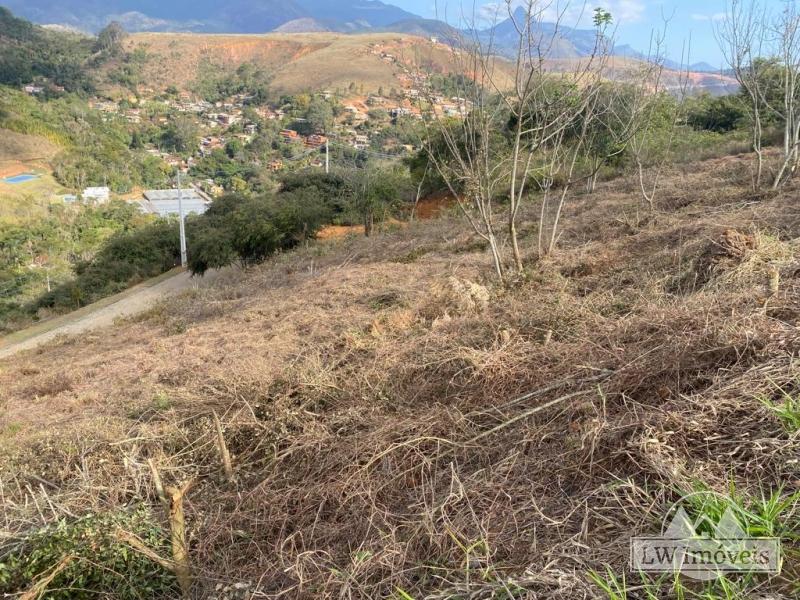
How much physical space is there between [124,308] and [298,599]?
1616cm

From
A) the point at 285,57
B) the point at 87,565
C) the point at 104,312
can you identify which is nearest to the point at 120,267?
the point at 104,312

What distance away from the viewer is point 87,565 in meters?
2.02

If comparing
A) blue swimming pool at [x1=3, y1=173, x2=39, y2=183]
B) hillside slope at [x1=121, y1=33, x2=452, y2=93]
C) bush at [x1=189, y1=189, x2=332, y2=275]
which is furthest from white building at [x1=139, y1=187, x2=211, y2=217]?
hillside slope at [x1=121, y1=33, x2=452, y2=93]

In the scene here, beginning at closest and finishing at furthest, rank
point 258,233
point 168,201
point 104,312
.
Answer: point 104,312, point 258,233, point 168,201

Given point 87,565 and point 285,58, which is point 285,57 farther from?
point 87,565

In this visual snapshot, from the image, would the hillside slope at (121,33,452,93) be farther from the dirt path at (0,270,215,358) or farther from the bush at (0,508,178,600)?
the bush at (0,508,178,600)

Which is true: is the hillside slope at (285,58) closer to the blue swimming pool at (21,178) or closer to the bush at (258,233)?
the blue swimming pool at (21,178)

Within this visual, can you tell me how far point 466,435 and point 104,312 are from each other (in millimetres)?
15995

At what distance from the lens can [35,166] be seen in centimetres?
4644

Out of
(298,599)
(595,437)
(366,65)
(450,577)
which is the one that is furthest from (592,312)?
(366,65)

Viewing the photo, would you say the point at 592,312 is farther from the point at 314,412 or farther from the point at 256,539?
the point at 256,539

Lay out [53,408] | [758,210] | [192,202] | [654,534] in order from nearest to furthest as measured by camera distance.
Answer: [654,534] → [53,408] → [758,210] → [192,202]

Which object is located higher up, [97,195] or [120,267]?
[97,195]

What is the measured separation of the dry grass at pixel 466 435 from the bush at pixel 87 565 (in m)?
0.15
